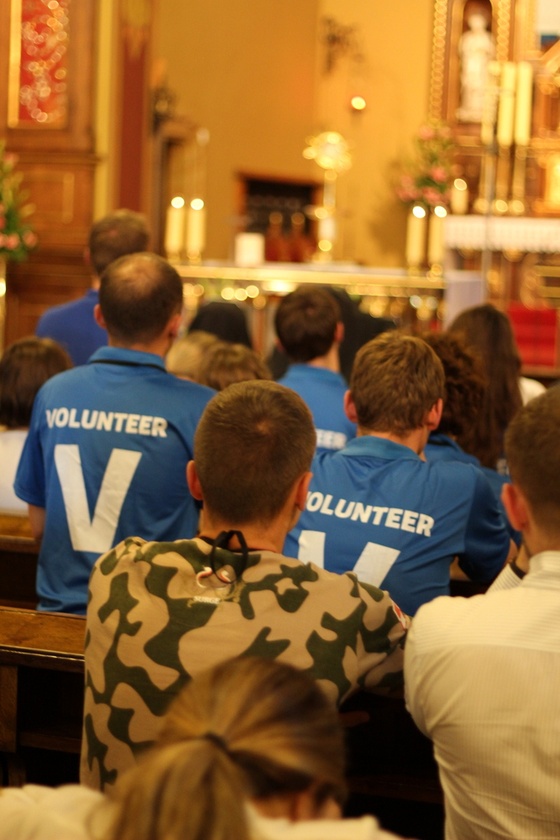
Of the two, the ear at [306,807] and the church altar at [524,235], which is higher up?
the church altar at [524,235]

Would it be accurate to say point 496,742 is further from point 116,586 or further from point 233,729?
point 233,729

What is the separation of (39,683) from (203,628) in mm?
813

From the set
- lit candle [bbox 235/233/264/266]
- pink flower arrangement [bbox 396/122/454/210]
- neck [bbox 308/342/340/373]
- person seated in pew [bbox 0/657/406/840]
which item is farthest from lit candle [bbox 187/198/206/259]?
person seated in pew [bbox 0/657/406/840]

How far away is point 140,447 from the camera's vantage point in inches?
116

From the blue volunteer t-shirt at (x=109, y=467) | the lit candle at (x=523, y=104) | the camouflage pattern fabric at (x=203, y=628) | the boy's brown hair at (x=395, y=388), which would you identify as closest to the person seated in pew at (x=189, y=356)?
the blue volunteer t-shirt at (x=109, y=467)

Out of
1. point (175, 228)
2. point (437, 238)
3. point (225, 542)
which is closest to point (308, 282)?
point (175, 228)

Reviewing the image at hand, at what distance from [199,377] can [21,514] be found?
2.26 ft

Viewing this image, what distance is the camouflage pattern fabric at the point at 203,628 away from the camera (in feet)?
6.32

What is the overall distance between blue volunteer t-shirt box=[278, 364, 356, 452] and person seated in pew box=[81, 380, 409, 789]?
6.39 feet

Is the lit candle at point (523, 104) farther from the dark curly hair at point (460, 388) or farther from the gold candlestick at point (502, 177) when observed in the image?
the dark curly hair at point (460, 388)

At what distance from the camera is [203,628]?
193 centimetres

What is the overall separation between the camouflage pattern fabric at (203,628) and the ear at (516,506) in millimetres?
251

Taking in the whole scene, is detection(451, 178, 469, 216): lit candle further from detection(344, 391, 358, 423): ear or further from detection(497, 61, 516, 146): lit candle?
detection(344, 391, 358, 423): ear

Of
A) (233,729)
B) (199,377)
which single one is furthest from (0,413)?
(233,729)
